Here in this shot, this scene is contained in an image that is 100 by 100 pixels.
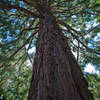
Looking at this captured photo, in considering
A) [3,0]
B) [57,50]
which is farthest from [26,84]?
[3,0]

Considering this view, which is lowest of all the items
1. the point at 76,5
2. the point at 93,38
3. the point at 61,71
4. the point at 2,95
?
the point at 2,95

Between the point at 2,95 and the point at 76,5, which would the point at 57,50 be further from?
the point at 76,5

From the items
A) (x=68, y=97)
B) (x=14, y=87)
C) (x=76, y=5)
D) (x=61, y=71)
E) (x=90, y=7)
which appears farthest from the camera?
(x=76, y=5)

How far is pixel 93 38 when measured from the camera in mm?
3857

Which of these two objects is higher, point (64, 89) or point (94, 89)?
point (64, 89)

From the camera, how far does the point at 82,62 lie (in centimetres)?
397

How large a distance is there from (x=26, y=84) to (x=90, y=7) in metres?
3.71

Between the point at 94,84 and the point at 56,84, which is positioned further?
the point at 94,84

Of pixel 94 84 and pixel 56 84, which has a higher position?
pixel 56 84

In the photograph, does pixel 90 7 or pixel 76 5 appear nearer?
pixel 90 7

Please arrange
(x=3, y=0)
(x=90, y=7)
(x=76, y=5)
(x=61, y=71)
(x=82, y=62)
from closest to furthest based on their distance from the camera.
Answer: (x=61, y=71) → (x=3, y=0) → (x=90, y=7) → (x=76, y=5) → (x=82, y=62)

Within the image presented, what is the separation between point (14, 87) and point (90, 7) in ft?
13.3

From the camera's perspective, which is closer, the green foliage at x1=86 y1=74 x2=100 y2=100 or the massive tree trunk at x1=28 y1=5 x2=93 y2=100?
the massive tree trunk at x1=28 y1=5 x2=93 y2=100

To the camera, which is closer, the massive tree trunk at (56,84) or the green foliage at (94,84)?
the massive tree trunk at (56,84)
